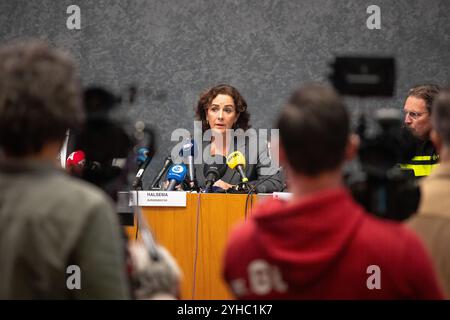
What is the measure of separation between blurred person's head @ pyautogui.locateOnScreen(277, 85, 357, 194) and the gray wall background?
4883 mm

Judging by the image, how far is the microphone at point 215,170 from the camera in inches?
179

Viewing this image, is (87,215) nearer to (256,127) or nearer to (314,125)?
(314,125)

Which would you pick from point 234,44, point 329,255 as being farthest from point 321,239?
point 234,44

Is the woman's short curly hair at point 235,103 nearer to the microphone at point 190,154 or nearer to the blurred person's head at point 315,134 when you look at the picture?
the microphone at point 190,154

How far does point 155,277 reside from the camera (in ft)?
5.56

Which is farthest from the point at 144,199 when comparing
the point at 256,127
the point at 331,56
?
the point at 331,56

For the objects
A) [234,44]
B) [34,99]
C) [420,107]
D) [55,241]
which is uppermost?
[234,44]

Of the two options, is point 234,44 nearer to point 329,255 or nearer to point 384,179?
point 384,179

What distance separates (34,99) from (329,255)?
621 millimetres

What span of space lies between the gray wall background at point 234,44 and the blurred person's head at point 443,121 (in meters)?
4.62

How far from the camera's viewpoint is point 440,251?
1.85m

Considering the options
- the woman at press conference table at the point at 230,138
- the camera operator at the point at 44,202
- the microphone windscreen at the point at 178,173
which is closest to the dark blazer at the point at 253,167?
the woman at press conference table at the point at 230,138

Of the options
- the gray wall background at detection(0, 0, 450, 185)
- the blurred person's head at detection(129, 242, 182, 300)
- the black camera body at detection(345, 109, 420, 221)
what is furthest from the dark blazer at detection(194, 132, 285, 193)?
the blurred person's head at detection(129, 242, 182, 300)

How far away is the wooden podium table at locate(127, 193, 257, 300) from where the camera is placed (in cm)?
438
